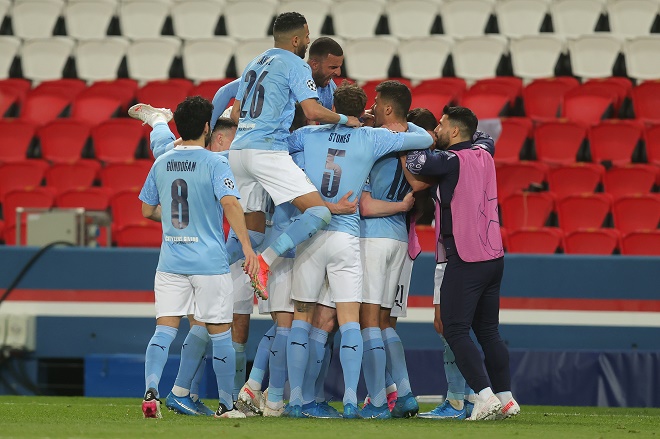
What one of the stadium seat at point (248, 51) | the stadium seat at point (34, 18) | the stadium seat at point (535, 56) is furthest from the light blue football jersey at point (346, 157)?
the stadium seat at point (34, 18)

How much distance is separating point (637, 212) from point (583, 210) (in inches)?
21.6

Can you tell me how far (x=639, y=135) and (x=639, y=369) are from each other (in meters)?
4.14

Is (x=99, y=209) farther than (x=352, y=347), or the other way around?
(x=99, y=209)

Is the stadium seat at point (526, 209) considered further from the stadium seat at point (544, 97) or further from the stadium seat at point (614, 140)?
the stadium seat at point (544, 97)

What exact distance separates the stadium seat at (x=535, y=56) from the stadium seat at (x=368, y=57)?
1628 mm

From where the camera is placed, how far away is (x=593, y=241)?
1166 cm

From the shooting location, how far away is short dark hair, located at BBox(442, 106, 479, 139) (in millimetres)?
7805

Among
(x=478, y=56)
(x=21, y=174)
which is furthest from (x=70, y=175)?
(x=478, y=56)

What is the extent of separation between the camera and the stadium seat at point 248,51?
49.5 feet

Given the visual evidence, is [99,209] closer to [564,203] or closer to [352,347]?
[564,203]

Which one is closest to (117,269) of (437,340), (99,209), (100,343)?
(100,343)

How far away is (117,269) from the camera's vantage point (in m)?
11.0

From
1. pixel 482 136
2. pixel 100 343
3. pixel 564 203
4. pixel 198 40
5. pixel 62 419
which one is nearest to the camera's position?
pixel 62 419

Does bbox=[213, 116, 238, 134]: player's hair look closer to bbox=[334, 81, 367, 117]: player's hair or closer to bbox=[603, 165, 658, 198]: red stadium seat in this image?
bbox=[334, 81, 367, 117]: player's hair
